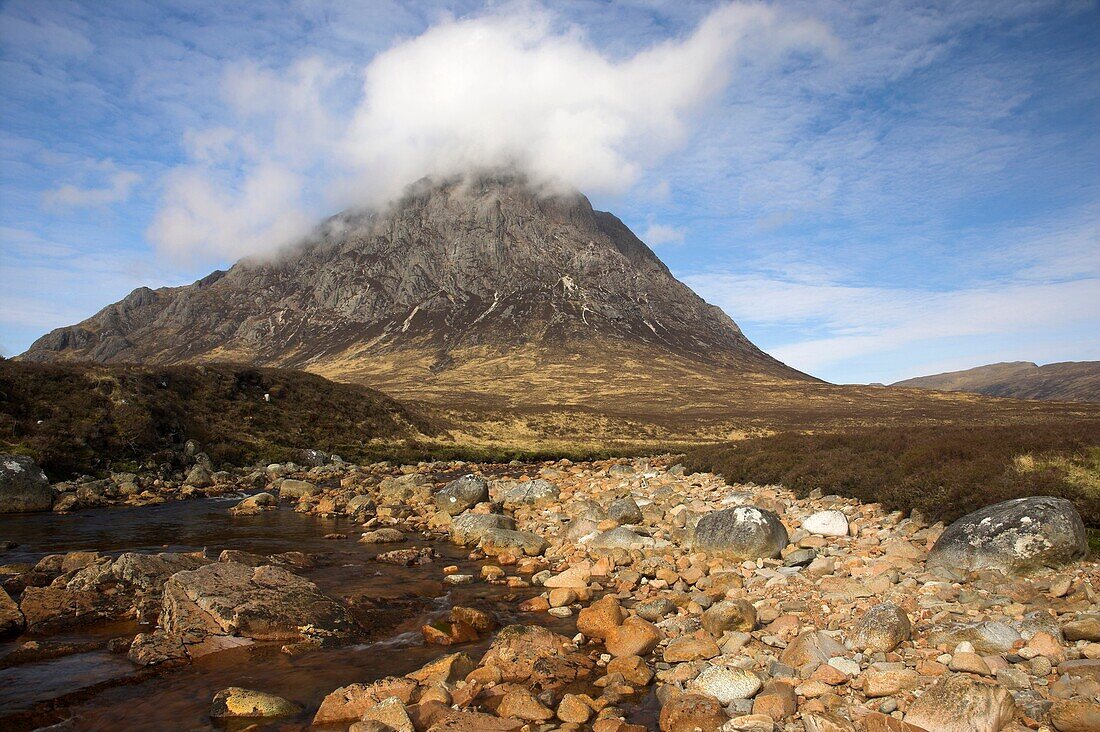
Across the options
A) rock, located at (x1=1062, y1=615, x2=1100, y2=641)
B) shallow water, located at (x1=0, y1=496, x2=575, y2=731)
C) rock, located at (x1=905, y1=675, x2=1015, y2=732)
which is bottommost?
shallow water, located at (x1=0, y1=496, x2=575, y2=731)

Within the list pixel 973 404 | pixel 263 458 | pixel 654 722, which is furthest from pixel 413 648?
pixel 973 404

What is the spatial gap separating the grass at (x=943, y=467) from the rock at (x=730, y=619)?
7296mm

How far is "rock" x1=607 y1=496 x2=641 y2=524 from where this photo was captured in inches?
779

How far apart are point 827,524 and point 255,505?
950 inches

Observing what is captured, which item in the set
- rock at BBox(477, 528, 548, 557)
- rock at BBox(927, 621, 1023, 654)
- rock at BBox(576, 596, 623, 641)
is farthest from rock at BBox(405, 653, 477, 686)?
rock at BBox(477, 528, 548, 557)

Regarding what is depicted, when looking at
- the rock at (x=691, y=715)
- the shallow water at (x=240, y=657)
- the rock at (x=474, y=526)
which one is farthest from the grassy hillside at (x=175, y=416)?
the rock at (x=691, y=715)

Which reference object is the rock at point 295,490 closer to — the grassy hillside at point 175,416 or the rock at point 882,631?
the grassy hillside at point 175,416

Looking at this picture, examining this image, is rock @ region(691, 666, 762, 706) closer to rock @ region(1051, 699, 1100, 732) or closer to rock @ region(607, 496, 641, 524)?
rock @ region(1051, 699, 1100, 732)

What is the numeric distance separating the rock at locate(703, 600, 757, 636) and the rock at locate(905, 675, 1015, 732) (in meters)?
3.67

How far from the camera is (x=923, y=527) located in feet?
48.1

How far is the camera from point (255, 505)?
26.5 m

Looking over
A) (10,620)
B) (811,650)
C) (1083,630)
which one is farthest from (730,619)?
(10,620)

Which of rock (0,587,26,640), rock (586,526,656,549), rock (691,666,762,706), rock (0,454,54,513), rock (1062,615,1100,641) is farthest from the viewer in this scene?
rock (0,454,54,513)

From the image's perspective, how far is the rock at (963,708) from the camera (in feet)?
22.2
